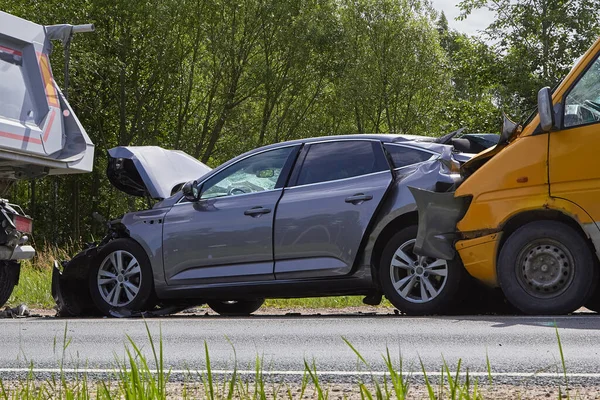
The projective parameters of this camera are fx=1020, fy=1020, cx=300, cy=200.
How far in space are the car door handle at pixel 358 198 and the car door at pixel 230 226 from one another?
0.82 m

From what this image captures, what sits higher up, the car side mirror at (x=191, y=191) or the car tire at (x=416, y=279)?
the car side mirror at (x=191, y=191)

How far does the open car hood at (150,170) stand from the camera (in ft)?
35.2

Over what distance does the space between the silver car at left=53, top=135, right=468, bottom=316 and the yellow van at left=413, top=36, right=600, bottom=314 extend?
0.26 meters

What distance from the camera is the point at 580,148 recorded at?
8.11m

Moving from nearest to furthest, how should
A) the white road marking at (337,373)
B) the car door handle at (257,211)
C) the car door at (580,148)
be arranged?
the white road marking at (337,373), the car door at (580,148), the car door handle at (257,211)

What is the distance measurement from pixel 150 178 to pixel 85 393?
261 inches

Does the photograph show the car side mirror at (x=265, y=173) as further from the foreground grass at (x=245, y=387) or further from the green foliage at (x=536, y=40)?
the green foliage at (x=536, y=40)

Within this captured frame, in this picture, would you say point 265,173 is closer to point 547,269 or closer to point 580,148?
point 547,269

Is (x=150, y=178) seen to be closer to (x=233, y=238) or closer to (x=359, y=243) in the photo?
(x=233, y=238)

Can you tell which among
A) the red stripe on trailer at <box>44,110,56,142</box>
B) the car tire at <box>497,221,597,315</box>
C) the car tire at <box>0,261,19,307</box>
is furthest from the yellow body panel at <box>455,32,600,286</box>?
the car tire at <box>0,261,19,307</box>

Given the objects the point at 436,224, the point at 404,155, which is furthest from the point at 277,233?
the point at 436,224

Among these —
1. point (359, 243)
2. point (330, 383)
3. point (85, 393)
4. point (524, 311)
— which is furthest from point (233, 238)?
point (85, 393)

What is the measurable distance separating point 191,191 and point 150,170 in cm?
77

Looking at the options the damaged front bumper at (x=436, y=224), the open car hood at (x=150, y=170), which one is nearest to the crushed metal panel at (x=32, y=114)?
the open car hood at (x=150, y=170)
